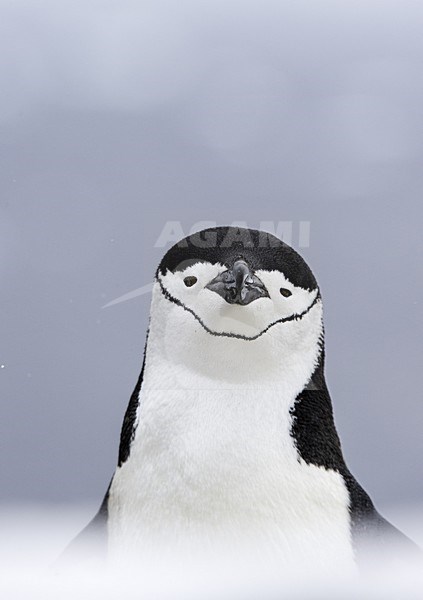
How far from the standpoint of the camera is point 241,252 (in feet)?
4.82

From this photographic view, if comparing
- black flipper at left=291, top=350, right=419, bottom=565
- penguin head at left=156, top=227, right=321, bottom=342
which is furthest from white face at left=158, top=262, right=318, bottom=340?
black flipper at left=291, top=350, right=419, bottom=565

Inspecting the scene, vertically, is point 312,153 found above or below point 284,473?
above

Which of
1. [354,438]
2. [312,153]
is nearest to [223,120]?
[312,153]

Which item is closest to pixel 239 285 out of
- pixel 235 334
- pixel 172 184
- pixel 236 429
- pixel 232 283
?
pixel 232 283

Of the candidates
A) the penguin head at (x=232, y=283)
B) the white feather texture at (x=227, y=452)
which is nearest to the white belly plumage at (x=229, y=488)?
the white feather texture at (x=227, y=452)

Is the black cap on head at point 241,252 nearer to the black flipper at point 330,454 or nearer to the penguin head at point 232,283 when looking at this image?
the penguin head at point 232,283

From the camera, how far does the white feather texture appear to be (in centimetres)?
143

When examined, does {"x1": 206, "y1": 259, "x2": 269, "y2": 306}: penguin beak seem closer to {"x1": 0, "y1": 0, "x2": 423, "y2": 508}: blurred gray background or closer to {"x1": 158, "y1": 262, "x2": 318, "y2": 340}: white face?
{"x1": 158, "y1": 262, "x2": 318, "y2": 340}: white face

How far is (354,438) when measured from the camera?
178 centimetres

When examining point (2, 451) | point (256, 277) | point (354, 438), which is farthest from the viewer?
point (2, 451)

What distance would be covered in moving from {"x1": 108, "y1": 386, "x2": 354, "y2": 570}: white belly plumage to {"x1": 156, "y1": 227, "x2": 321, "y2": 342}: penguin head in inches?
4.2

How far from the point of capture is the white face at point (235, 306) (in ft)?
4.71

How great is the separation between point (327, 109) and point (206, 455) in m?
1.10

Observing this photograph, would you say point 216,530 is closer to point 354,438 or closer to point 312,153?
point 354,438
